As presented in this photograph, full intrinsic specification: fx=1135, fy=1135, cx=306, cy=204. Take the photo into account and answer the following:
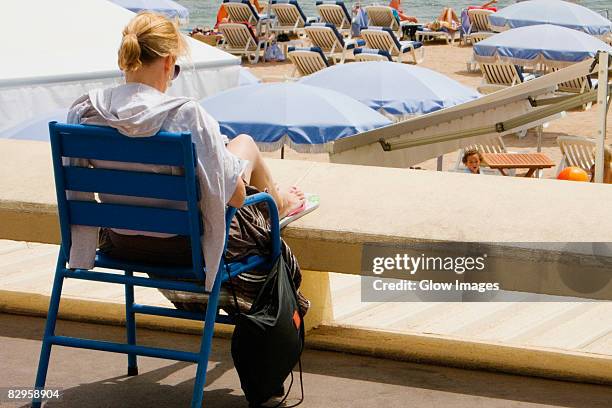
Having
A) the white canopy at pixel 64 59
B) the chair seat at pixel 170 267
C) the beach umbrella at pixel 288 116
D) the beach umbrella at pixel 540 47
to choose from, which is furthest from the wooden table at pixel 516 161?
the chair seat at pixel 170 267

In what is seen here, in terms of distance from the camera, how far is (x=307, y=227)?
3430 mm

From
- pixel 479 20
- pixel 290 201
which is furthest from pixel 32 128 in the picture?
pixel 479 20

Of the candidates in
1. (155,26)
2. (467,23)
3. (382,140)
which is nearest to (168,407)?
(155,26)

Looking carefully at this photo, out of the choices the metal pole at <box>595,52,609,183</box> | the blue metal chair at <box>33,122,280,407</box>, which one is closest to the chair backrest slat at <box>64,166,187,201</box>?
the blue metal chair at <box>33,122,280,407</box>

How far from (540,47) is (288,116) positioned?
8.74 m

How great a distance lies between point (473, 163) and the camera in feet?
35.9

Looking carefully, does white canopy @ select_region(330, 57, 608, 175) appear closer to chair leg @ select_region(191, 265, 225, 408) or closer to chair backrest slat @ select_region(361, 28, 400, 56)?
chair leg @ select_region(191, 265, 225, 408)

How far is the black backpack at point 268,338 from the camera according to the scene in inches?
118

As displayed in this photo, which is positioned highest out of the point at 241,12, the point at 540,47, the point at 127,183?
the point at 127,183

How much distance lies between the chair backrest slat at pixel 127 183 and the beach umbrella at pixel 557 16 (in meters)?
19.2

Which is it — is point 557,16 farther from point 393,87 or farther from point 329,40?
point 393,87

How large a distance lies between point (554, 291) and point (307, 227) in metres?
0.75

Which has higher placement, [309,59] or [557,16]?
[557,16]

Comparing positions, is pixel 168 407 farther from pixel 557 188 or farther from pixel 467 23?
pixel 467 23
